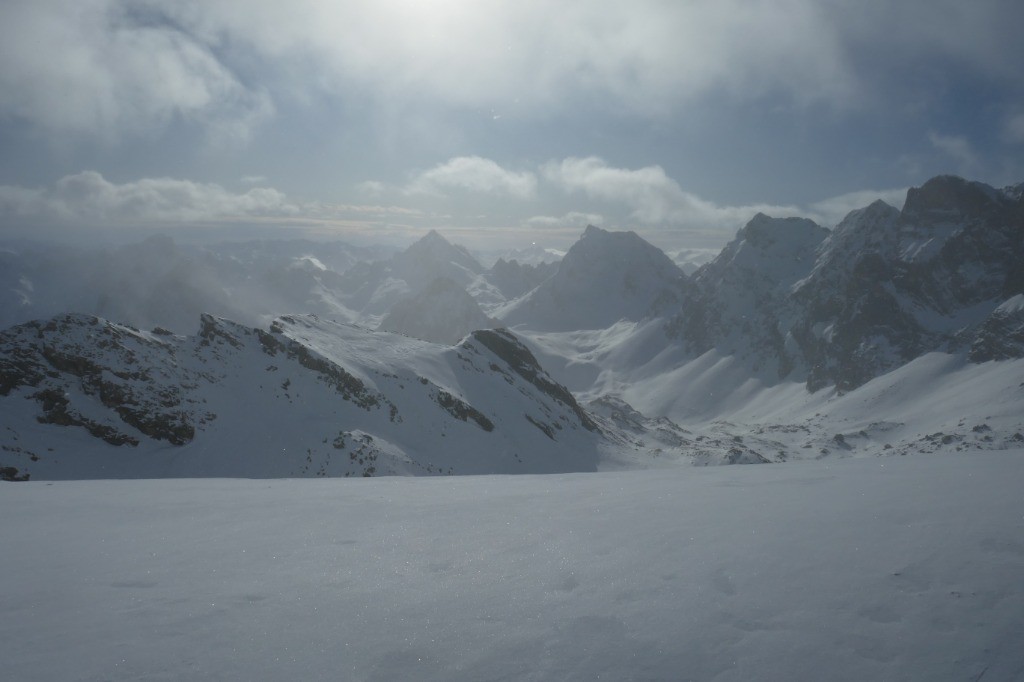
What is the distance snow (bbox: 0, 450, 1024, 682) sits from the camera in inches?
154

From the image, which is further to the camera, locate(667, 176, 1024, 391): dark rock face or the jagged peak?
the jagged peak

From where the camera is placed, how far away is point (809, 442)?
114m

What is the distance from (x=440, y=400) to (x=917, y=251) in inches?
7980


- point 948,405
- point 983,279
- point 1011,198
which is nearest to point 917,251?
point 983,279

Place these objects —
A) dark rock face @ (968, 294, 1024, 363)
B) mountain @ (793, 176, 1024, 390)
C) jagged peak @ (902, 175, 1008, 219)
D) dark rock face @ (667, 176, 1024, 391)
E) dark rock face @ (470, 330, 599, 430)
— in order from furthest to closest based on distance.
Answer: jagged peak @ (902, 175, 1008, 219)
mountain @ (793, 176, 1024, 390)
dark rock face @ (667, 176, 1024, 391)
dark rock face @ (968, 294, 1024, 363)
dark rock face @ (470, 330, 599, 430)

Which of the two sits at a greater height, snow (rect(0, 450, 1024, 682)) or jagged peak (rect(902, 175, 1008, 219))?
jagged peak (rect(902, 175, 1008, 219))

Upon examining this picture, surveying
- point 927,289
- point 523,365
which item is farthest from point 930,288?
point 523,365

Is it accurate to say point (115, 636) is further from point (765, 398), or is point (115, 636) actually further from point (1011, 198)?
point (1011, 198)

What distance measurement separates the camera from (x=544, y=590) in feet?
16.5

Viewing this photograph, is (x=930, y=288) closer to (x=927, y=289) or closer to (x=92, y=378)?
(x=927, y=289)

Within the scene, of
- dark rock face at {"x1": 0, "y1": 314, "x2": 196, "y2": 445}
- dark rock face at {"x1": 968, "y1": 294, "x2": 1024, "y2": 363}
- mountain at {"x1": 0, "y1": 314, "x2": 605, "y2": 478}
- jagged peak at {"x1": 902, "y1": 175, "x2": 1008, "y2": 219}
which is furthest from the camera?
jagged peak at {"x1": 902, "y1": 175, "x2": 1008, "y2": 219}

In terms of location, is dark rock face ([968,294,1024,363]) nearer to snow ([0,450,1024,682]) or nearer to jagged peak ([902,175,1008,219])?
jagged peak ([902,175,1008,219])

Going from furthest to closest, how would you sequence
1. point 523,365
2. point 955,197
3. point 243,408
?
point 955,197, point 523,365, point 243,408

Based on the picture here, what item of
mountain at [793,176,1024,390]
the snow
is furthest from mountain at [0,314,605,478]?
mountain at [793,176,1024,390]
